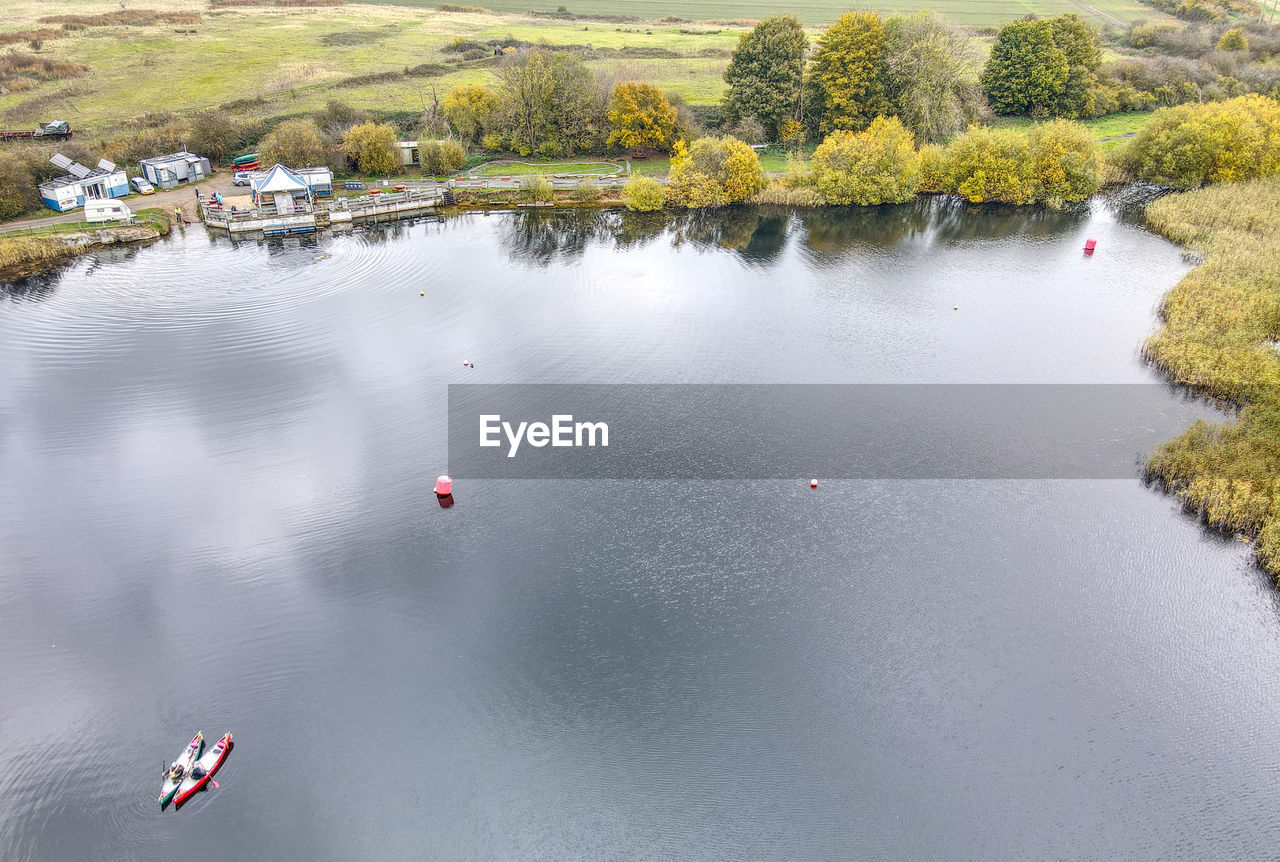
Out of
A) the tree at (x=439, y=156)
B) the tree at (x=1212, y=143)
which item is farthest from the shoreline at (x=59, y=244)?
the tree at (x=1212, y=143)

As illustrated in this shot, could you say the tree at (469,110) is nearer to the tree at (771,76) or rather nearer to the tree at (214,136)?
the tree at (214,136)

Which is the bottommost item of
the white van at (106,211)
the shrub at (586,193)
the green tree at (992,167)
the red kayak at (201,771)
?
the red kayak at (201,771)

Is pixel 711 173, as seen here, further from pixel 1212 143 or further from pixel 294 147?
pixel 1212 143

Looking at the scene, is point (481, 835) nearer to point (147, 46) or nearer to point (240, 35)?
point (147, 46)

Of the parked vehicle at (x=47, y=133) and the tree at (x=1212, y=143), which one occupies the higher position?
the tree at (x=1212, y=143)

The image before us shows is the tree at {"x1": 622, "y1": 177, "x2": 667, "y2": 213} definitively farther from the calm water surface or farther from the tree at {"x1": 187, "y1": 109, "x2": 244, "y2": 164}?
the tree at {"x1": 187, "y1": 109, "x2": 244, "y2": 164}

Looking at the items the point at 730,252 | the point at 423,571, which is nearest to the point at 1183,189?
the point at 730,252

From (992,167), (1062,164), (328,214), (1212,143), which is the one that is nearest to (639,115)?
(328,214)
